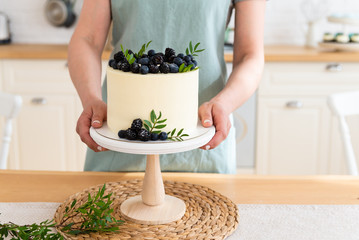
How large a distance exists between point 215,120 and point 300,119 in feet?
6.39

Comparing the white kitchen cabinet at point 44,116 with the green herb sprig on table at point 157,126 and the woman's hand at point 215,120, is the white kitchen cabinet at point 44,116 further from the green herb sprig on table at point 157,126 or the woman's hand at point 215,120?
the green herb sprig on table at point 157,126

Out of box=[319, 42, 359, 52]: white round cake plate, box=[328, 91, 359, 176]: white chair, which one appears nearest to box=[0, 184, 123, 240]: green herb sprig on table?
box=[328, 91, 359, 176]: white chair

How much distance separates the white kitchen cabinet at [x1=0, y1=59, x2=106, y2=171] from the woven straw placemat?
5.78 feet

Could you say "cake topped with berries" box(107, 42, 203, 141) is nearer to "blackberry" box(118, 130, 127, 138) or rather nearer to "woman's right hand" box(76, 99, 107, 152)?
"blackberry" box(118, 130, 127, 138)

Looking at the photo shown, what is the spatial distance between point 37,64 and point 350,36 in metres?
1.80

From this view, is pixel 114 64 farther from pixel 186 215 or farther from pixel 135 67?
pixel 186 215

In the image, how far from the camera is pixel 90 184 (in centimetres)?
117

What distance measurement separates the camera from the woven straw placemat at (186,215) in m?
0.90

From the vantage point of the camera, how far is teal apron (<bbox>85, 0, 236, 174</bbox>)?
4.47 ft

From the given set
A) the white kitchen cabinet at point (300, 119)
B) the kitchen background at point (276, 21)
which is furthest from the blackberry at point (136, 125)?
the kitchen background at point (276, 21)

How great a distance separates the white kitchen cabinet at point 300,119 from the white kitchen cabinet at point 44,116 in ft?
3.49

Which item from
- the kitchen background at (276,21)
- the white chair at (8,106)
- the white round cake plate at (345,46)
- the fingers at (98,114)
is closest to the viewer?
the fingers at (98,114)

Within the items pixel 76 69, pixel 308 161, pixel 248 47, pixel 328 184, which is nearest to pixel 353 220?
pixel 328 184

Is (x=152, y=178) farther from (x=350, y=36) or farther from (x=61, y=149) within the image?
(x=350, y=36)
